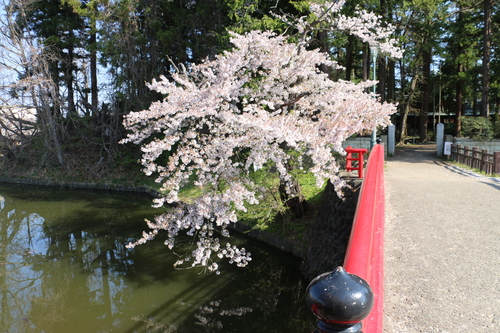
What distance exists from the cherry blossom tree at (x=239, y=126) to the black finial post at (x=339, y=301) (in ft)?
12.9

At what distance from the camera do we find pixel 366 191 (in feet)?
12.8

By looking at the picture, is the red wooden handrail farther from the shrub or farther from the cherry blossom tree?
the shrub

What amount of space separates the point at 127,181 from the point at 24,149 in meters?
8.54

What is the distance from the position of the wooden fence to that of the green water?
6.74 meters

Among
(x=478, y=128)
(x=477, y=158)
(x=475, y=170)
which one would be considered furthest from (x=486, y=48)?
(x=475, y=170)

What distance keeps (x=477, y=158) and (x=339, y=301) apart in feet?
40.9

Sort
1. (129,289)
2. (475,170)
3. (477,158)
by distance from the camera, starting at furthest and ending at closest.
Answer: (477,158)
(475,170)
(129,289)

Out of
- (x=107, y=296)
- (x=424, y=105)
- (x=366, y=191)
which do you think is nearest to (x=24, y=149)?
(x=107, y=296)

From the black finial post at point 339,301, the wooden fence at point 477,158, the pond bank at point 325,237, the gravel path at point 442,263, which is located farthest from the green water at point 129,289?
the wooden fence at point 477,158

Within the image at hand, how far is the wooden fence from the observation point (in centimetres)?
988

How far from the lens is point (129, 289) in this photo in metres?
7.14

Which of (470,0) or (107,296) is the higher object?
Result: (470,0)

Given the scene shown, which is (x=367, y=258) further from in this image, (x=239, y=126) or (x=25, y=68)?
(x=25, y=68)

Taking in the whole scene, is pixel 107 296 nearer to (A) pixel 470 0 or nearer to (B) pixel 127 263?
(B) pixel 127 263
